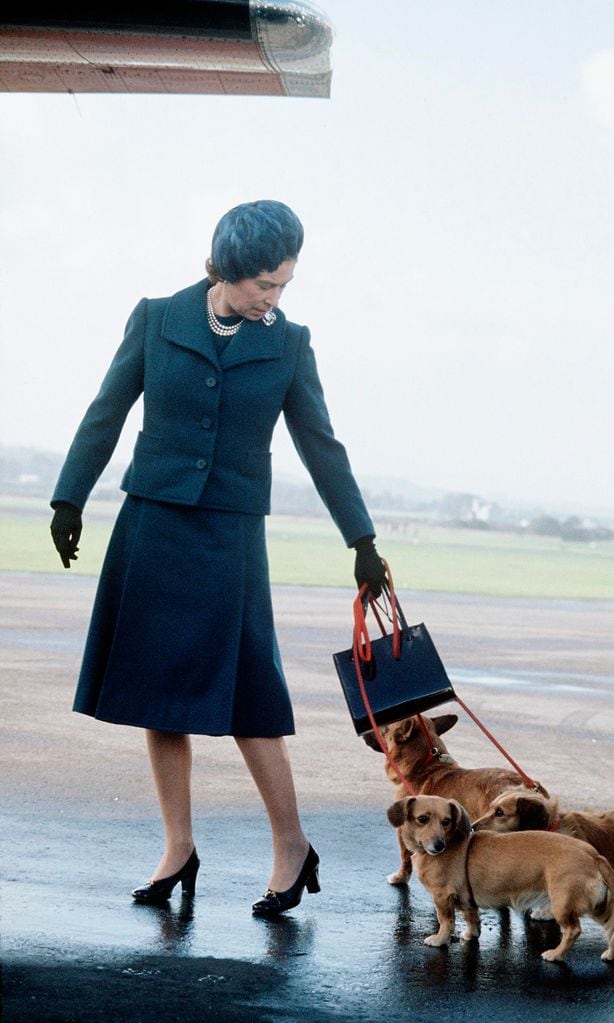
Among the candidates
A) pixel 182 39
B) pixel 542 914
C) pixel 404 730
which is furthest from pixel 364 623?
pixel 182 39

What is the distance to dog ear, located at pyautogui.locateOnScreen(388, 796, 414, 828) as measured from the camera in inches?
188

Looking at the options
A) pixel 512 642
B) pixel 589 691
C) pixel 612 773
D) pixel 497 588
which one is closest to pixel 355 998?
pixel 612 773

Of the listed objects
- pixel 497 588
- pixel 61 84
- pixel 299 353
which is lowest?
pixel 497 588

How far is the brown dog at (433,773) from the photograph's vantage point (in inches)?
209

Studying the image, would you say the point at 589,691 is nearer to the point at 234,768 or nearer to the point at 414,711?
Result: the point at 234,768

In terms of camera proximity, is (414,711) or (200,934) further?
(414,711)

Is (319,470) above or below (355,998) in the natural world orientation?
above

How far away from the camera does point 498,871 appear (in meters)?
4.62

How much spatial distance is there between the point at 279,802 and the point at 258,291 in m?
1.68

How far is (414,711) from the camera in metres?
4.91

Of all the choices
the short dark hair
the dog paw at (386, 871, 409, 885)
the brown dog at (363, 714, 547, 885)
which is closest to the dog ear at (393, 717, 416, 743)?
the brown dog at (363, 714, 547, 885)

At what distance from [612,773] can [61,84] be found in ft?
14.9

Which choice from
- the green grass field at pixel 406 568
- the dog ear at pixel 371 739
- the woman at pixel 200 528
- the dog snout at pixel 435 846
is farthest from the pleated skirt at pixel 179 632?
the green grass field at pixel 406 568

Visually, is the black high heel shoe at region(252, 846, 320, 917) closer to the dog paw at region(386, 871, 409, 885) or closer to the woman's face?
the dog paw at region(386, 871, 409, 885)
